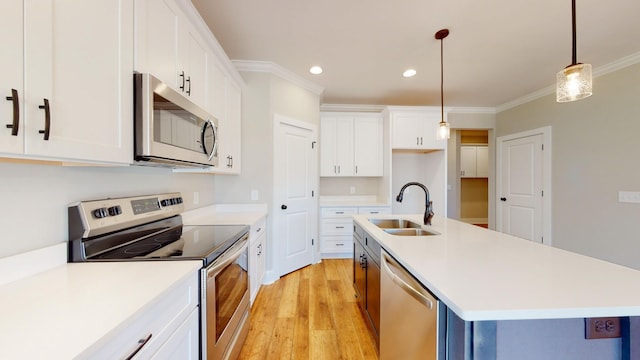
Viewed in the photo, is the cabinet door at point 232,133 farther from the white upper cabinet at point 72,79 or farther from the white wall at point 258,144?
the white upper cabinet at point 72,79

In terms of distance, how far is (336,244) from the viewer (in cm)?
384

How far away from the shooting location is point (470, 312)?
0.71m

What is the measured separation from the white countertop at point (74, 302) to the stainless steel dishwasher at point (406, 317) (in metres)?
0.93

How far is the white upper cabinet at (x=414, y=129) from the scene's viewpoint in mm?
3928

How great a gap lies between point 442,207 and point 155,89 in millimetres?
3992

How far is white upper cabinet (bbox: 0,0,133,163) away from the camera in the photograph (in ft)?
2.30

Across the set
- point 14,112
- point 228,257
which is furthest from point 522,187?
point 14,112

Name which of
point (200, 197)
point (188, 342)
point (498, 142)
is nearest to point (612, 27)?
point (498, 142)

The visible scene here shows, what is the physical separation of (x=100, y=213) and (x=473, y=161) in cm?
740

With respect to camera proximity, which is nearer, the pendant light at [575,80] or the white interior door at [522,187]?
the pendant light at [575,80]

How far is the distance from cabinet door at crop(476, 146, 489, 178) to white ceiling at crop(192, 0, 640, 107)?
3346 mm

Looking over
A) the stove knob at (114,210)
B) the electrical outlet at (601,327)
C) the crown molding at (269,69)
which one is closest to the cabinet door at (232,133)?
the crown molding at (269,69)

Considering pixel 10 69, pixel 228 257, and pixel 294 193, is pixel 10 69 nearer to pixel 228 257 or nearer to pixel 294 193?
pixel 228 257

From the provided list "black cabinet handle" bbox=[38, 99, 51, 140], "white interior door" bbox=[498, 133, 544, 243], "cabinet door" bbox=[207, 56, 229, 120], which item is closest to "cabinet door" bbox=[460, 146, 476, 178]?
"white interior door" bbox=[498, 133, 544, 243]
